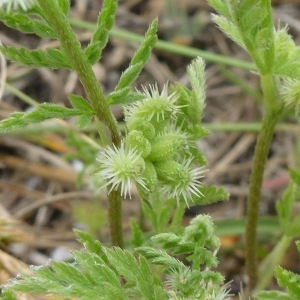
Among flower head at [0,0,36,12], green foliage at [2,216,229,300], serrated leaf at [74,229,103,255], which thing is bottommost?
green foliage at [2,216,229,300]

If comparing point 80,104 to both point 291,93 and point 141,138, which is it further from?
point 291,93

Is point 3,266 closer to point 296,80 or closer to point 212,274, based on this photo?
point 212,274

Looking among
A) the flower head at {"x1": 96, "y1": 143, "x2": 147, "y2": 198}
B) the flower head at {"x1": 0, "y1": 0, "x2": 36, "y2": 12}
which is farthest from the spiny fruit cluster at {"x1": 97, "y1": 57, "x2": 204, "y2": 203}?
the flower head at {"x1": 0, "y1": 0, "x2": 36, "y2": 12}

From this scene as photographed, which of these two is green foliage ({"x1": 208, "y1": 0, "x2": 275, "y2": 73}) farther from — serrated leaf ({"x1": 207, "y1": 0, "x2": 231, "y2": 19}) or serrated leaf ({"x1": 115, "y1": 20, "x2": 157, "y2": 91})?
serrated leaf ({"x1": 115, "y1": 20, "x2": 157, "y2": 91})

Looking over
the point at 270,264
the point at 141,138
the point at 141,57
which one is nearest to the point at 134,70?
the point at 141,57

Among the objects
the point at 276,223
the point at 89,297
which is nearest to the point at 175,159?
the point at 89,297
